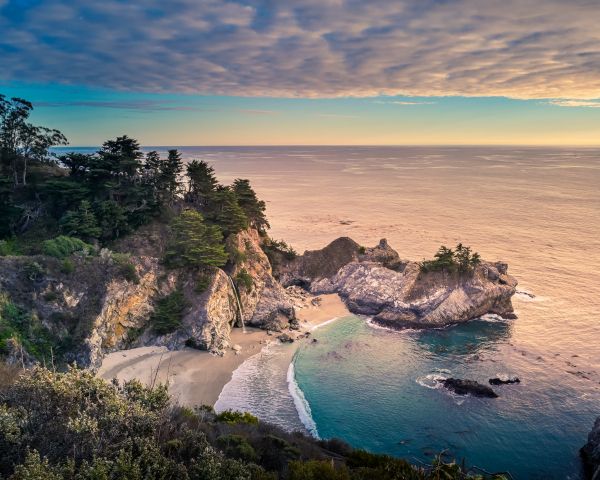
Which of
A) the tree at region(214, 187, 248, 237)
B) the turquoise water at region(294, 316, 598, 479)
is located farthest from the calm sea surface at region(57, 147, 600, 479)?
the tree at region(214, 187, 248, 237)

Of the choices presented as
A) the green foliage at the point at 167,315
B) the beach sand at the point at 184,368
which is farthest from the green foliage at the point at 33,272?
the green foliage at the point at 167,315

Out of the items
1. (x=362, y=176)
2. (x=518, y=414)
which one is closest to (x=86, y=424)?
(x=518, y=414)

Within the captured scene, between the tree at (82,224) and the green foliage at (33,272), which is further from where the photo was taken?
the tree at (82,224)

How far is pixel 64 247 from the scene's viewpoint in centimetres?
3819

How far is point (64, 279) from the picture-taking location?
116ft

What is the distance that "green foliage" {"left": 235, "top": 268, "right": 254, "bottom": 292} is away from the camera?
45.6 metres

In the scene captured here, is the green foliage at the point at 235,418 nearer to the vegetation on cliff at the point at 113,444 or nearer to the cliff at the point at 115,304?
the vegetation on cliff at the point at 113,444

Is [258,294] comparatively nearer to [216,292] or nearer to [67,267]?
[216,292]

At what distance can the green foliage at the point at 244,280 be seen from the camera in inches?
1795

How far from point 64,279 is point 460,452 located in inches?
1323

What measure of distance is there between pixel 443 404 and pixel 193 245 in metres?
27.0

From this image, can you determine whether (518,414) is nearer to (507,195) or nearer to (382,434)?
(382,434)

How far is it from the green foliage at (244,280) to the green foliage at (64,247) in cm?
1484

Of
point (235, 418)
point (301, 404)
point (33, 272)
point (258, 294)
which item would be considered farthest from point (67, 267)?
point (301, 404)
